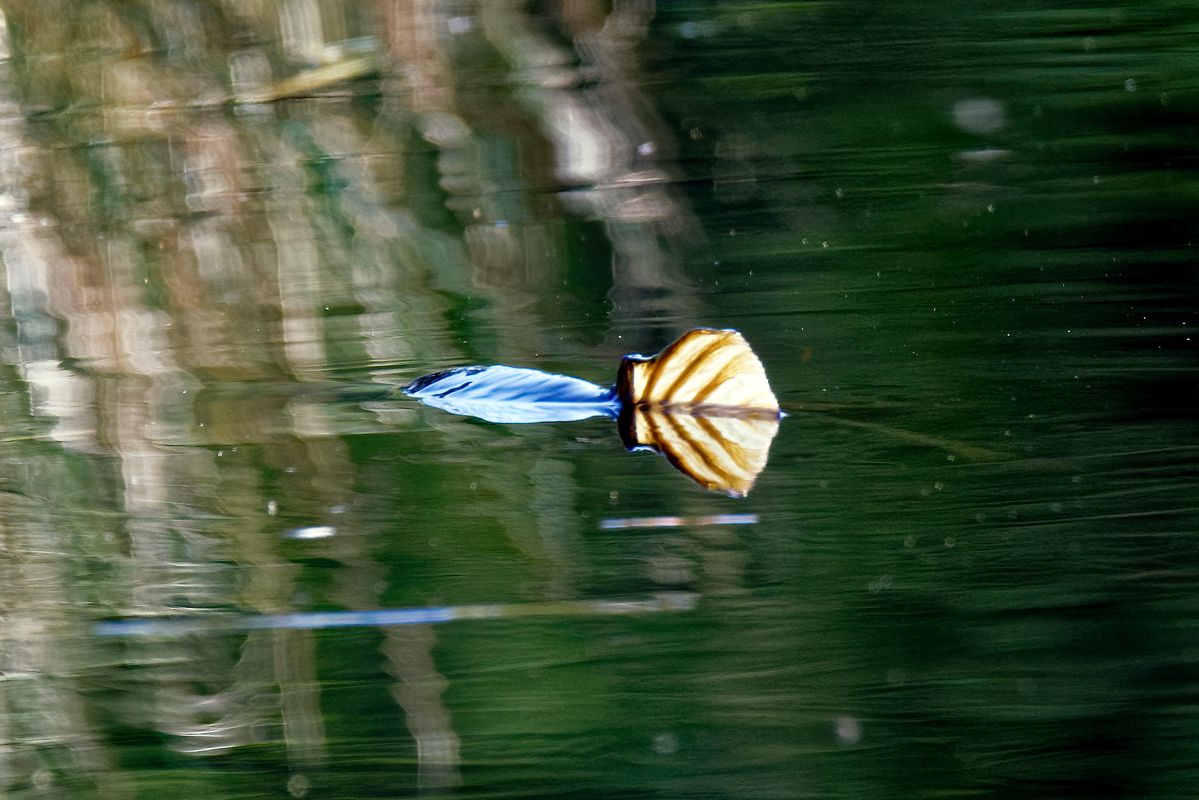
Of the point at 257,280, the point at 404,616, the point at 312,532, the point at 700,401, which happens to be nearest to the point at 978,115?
the point at 257,280

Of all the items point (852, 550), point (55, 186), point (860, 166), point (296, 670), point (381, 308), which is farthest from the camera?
point (55, 186)

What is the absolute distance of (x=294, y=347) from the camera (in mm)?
2434

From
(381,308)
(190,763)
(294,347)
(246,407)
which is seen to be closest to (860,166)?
(381,308)

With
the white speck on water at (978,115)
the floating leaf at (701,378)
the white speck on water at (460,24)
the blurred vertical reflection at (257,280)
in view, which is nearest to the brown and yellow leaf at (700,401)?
the floating leaf at (701,378)

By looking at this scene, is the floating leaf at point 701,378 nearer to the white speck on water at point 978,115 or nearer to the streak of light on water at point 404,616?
the streak of light on water at point 404,616

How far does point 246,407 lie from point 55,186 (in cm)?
174

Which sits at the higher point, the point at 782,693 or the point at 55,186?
the point at 55,186

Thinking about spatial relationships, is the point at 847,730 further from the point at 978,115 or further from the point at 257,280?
the point at 978,115

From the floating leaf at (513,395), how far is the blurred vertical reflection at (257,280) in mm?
84

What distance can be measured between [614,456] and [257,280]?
1.10 m

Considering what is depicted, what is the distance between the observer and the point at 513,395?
214cm

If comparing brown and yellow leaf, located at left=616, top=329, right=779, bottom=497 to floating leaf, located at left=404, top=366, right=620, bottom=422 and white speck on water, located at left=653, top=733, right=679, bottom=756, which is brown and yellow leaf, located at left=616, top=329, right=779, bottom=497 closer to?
floating leaf, located at left=404, top=366, right=620, bottom=422

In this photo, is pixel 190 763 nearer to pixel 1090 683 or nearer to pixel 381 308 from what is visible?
pixel 1090 683

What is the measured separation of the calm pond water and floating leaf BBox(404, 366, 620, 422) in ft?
0.13
